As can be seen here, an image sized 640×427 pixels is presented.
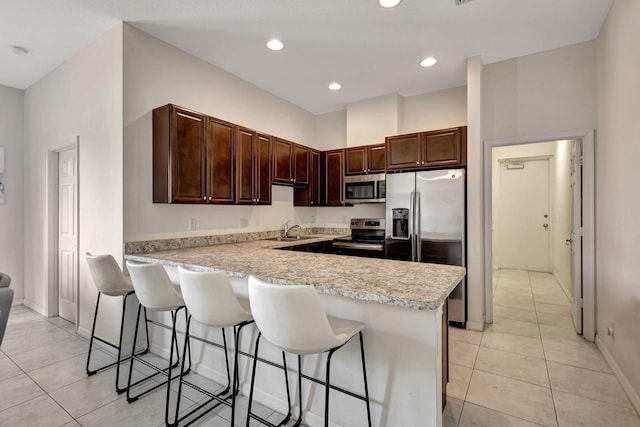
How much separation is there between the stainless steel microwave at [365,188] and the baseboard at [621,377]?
263cm

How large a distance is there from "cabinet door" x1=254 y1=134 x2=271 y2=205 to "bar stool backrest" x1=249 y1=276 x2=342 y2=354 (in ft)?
7.89

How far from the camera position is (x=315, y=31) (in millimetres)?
2891

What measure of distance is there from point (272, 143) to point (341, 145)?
1632 millimetres

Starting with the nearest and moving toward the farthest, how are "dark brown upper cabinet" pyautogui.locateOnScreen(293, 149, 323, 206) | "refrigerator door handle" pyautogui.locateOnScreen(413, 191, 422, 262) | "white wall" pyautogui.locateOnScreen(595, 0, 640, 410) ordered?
1. "white wall" pyautogui.locateOnScreen(595, 0, 640, 410)
2. "refrigerator door handle" pyautogui.locateOnScreen(413, 191, 422, 262)
3. "dark brown upper cabinet" pyautogui.locateOnScreen(293, 149, 323, 206)

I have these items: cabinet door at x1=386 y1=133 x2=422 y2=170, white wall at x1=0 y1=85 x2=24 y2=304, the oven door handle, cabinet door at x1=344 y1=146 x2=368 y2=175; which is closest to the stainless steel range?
the oven door handle

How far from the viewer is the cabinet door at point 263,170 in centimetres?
369

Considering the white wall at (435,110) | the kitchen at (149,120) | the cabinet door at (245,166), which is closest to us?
the kitchen at (149,120)

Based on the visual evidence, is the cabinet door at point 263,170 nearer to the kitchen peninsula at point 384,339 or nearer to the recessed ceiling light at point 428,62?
the kitchen peninsula at point 384,339

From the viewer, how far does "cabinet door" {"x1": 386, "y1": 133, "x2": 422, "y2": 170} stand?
12.4 feet

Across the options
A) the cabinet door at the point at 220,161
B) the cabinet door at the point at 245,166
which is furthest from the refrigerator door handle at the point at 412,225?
the cabinet door at the point at 220,161

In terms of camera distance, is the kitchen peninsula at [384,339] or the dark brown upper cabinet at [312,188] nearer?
the kitchen peninsula at [384,339]

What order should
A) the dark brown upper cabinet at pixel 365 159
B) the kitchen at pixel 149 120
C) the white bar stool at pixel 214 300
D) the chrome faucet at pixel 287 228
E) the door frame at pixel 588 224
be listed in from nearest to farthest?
the white bar stool at pixel 214 300 → the kitchen at pixel 149 120 → the door frame at pixel 588 224 → the dark brown upper cabinet at pixel 365 159 → the chrome faucet at pixel 287 228

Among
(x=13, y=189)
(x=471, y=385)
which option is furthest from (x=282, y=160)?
(x=13, y=189)

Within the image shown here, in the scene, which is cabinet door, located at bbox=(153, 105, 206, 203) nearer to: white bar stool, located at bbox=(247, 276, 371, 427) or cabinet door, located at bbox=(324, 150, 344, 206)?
white bar stool, located at bbox=(247, 276, 371, 427)
